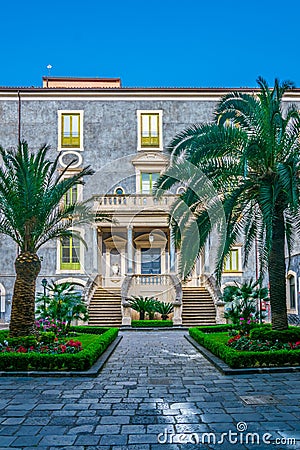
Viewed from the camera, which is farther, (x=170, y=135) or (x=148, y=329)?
(x=170, y=135)

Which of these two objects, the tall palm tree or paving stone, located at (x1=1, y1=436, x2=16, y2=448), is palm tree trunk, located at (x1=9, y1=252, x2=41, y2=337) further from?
paving stone, located at (x1=1, y1=436, x2=16, y2=448)

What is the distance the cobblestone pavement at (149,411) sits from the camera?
578cm

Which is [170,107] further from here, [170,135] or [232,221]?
[232,221]

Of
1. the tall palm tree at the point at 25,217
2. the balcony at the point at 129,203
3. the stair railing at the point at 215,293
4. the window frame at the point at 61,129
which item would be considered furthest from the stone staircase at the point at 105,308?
the tall palm tree at the point at 25,217

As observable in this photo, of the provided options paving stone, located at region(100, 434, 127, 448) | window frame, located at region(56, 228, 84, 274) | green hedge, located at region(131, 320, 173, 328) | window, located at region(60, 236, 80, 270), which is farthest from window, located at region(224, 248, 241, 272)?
paving stone, located at region(100, 434, 127, 448)

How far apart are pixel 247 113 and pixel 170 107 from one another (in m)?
15.6

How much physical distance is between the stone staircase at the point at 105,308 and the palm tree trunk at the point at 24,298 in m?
9.92

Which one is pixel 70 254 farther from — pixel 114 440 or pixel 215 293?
pixel 114 440

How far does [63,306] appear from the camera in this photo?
55.6 ft

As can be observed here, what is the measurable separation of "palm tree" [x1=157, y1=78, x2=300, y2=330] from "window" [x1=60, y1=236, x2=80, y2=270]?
14.2m

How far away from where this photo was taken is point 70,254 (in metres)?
26.7

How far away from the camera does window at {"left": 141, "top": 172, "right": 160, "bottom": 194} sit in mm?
27109

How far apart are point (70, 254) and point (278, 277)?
16.0 m

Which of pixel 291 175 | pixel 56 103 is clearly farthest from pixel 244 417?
pixel 56 103
